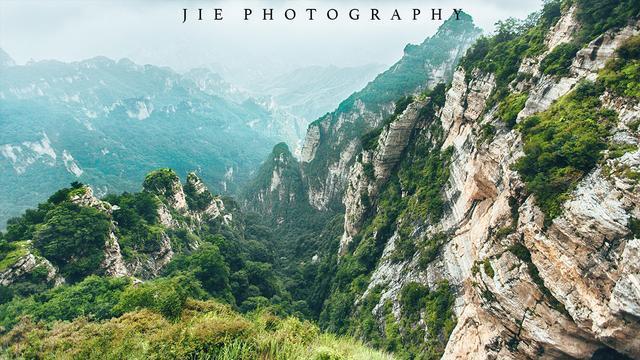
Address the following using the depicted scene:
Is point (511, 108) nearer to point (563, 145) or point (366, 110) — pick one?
point (563, 145)

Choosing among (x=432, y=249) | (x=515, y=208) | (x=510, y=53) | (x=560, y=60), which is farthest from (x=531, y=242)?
(x=510, y=53)

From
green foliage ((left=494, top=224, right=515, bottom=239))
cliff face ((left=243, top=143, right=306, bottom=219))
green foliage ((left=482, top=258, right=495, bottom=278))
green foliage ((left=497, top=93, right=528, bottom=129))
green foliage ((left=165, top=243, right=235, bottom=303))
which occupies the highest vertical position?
green foliage ((left=497, top=93, right=528, bottom=129))

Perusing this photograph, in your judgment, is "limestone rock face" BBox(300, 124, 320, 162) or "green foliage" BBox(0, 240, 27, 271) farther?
"limestone rock face" BBox(300, 124, 320, 162)

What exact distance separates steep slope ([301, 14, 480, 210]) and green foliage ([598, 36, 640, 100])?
361 ft

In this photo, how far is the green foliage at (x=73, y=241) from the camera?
3869 cm

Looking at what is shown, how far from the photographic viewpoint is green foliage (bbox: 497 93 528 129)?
30855 millimetres

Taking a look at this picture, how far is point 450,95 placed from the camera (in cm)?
5006

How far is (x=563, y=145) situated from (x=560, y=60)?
13828 mm

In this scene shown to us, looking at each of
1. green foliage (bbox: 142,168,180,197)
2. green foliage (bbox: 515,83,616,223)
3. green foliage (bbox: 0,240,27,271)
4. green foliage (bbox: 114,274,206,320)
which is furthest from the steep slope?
green foliage (bbox: 515,83,616,223)

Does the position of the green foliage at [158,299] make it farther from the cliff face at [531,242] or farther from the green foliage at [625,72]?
the green foliage at [625,72]

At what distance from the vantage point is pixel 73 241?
39.3 meters

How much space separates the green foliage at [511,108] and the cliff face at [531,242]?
0.61 m

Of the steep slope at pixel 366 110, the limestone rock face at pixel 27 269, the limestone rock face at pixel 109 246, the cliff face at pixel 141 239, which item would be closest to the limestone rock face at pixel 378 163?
the cliff face at pixel 141 239

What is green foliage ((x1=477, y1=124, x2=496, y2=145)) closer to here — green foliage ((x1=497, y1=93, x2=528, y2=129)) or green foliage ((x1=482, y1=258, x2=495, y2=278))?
green foliage ((x1=497, y1=93, x2=528, y2=129))
